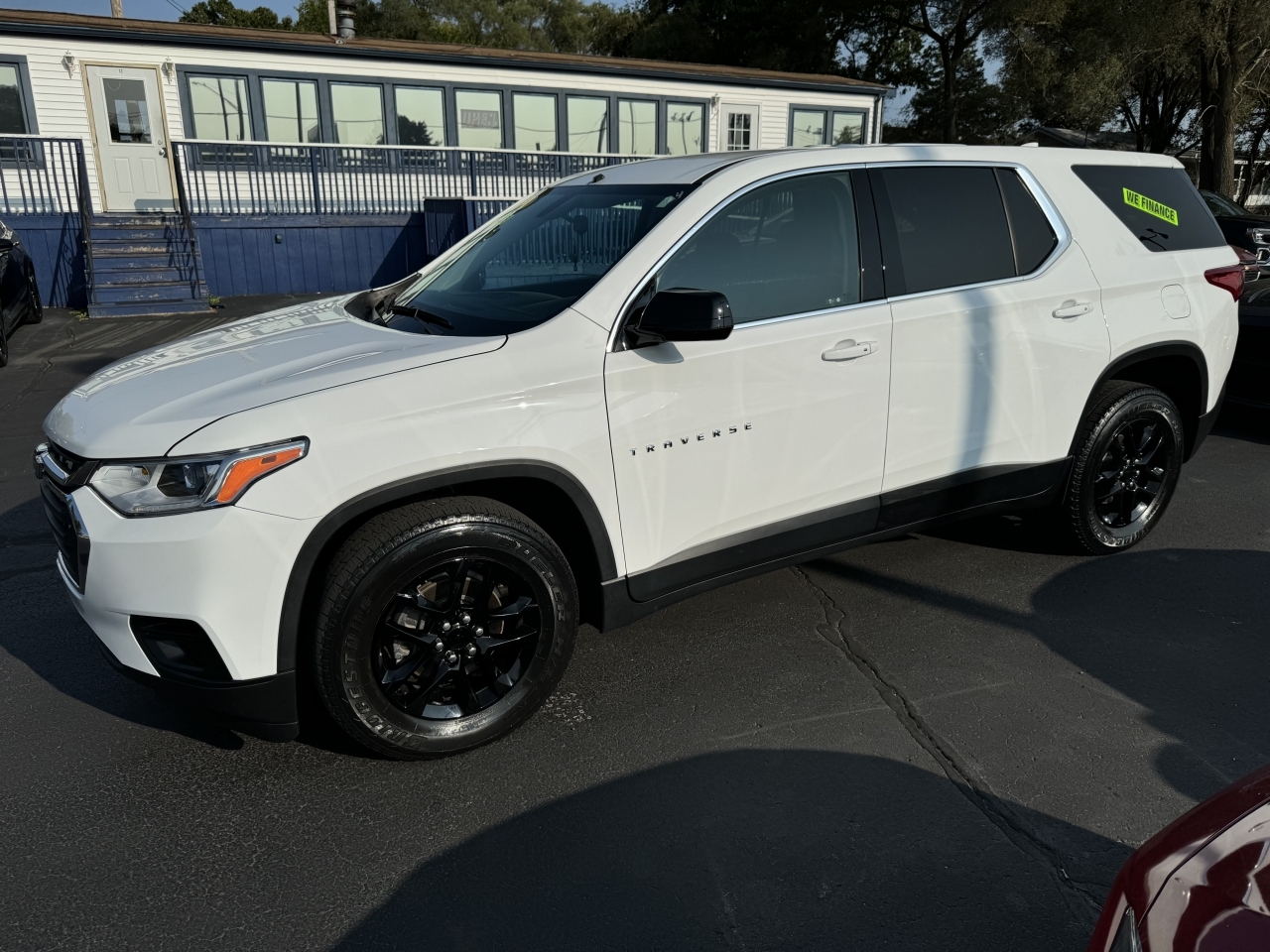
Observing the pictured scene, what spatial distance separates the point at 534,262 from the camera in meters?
3.61

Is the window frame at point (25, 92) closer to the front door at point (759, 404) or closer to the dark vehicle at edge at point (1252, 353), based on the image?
the front door at point (759, 404)

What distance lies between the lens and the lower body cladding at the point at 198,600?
245 centimetres

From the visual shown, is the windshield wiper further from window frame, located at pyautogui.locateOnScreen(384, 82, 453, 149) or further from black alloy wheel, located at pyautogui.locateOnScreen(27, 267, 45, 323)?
window frame, located at pyautogui.locateOnScreen(384, 82, 453, 149)

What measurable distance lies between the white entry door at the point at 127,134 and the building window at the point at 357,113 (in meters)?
2.90

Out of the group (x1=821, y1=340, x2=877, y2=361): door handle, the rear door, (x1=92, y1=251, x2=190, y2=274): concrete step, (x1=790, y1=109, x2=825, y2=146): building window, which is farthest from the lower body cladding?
(x1=790, y1=109, x2=825, y2=146): building window

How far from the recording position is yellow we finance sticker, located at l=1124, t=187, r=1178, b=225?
167 inches

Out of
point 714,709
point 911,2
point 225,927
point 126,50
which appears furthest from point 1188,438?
point 911,2

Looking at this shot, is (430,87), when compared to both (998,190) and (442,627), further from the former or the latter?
(442,627)

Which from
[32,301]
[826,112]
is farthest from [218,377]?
[826,112]

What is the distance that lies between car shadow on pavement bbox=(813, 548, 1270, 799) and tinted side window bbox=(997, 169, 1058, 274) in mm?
1463

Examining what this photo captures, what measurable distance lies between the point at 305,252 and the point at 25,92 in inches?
212

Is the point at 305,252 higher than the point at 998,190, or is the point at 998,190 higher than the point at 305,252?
the point at 998,190

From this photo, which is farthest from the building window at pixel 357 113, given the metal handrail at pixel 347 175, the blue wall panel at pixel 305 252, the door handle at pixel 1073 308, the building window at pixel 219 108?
the door handle at pixel 1073 308

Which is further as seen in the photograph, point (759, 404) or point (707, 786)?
point (759, 404)
